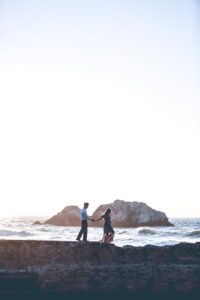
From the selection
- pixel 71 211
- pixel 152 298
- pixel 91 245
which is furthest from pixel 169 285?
pixel 71 211

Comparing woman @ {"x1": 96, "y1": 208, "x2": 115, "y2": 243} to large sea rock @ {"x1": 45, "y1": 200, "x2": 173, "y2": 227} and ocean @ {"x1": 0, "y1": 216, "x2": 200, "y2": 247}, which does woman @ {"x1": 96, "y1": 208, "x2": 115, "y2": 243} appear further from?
large sea rock @ {"x1": 45, "y1": 200, "x2": 173, "y2": 227}

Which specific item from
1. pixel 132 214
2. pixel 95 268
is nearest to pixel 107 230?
pixel 95 268

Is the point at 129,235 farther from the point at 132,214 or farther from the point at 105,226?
the point at 132,214

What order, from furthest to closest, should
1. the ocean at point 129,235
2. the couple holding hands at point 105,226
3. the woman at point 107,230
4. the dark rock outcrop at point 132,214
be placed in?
the dark rock outcrop at point 132,214 < the ocean at point 129,235 < the woman at point 107,230 < the couple holding hands at point 105,226

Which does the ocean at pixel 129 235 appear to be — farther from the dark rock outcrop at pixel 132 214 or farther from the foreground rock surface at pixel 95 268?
the dark rock outcrop at pixel 132 214

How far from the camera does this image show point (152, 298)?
1059 centimetres

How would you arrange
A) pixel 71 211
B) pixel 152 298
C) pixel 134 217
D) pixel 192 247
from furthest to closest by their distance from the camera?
pixel 71 211, pixel 134 217, pixel 192 247, pixel 152 298

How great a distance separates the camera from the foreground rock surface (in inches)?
401

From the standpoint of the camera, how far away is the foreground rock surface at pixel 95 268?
1020 centimetres

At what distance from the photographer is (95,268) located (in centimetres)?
1059

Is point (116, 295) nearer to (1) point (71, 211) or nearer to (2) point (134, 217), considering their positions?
(2) point (134, 217)

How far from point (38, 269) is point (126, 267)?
8.59 ft

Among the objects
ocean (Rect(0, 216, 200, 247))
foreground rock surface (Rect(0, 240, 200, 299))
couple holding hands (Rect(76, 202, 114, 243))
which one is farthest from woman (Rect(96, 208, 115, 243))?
ocean (Rect(0, 216, 200, 247))

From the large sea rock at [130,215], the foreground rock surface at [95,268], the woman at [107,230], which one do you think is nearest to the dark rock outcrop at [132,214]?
the large sea rock at [130,215]
